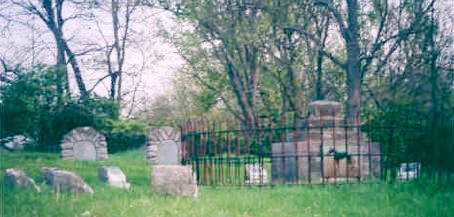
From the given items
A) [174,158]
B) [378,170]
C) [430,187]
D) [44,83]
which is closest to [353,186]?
[430,187]

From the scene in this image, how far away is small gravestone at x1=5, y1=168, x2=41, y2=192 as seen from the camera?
33.2 ft

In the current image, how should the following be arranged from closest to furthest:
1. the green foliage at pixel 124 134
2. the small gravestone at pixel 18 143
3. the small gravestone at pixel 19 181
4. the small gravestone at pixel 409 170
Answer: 1. the small gravestone at pixel 19 181
2. the small gravestone at pixel 409 170
3. the small gravestone at pixel 18 143
4. the green foliage at pixel 124 134

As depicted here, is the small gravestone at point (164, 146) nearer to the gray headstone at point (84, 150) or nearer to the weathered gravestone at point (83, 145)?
the weathered gravestone at point (83, 145)

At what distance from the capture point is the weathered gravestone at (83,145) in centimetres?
2298

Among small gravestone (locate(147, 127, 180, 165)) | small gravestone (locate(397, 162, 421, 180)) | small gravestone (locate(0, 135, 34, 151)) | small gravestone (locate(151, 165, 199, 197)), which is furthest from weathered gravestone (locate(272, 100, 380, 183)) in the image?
small gravestone (locate(0, 135, 34, 151))

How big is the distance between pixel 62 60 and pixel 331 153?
19.8 meters

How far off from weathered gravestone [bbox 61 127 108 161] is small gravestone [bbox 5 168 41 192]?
488 inches

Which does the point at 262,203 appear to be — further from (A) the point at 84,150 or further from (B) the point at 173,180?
(A) the point at 84,150

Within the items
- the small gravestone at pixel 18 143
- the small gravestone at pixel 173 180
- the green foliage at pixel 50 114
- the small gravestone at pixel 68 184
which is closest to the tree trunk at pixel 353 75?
the small gravestone at pixel 173 180

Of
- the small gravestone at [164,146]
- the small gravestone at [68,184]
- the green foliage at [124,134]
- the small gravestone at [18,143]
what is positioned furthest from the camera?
the green foliage at [124,134]

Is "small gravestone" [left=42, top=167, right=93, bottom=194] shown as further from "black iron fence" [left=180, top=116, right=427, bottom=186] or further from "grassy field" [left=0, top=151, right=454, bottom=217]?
"black iron fence" [left=180, top=116, right=427, bottom=186]

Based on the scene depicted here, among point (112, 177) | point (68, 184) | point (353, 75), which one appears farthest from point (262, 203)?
point (353, 75)

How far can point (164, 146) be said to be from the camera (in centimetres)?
2525

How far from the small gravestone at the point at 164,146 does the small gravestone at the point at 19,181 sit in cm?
1394
